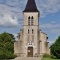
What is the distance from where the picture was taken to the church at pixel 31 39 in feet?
216

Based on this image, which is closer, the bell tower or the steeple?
the bell tower

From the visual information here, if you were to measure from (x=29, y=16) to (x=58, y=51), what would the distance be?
13.9 m

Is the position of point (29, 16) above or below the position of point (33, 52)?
above

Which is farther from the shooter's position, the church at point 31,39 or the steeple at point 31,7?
the steeple at point 31,7

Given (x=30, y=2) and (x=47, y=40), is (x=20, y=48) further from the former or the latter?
(x=30, y=2)

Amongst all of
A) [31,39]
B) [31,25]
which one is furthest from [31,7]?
[31,39]

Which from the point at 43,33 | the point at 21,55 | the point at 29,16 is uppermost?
the point at 29,16

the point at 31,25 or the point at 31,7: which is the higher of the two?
the point at 31,7

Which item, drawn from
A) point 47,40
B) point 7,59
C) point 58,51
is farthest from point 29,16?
point 7,59

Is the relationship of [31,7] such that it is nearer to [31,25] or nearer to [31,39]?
[31,25]

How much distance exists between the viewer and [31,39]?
65688mm

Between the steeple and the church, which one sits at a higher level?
the steeple

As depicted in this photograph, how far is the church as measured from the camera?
65750 mm

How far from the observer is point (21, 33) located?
66.5 m
